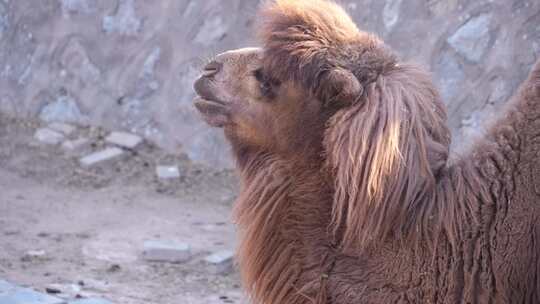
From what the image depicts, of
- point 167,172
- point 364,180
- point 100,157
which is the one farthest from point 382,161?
point 100,157

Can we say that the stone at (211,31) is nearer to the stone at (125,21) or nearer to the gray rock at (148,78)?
the gray rock at (148,78)

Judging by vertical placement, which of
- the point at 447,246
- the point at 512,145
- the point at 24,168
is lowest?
the point at 24,168

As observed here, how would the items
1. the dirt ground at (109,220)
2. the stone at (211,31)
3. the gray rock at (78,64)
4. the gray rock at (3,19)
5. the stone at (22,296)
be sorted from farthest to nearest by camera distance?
1. the gray rock at (3,19)
2. the gray rock at (78,64)
3. the stone at (211,31)
4. the dirt ground at (109,220)
5. the stone at (22,296)

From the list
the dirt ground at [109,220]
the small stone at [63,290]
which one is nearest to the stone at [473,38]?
the dirt ground at [109,220]

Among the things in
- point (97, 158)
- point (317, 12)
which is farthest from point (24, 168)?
point (317, 12)

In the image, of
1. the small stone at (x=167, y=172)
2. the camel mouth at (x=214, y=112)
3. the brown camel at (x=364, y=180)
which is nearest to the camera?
the brown camel at (x=364, y=180)

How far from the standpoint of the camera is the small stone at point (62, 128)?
915 cm

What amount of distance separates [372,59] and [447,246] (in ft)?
2.45

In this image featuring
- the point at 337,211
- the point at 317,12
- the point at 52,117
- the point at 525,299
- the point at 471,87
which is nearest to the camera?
the point at 525,299

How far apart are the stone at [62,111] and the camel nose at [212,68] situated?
5208 millimetres

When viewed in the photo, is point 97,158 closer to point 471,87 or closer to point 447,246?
point 471,87

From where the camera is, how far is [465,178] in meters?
3.59

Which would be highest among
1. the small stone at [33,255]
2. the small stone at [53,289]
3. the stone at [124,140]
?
the stone at [124,140]

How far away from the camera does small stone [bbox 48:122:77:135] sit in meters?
9.15
